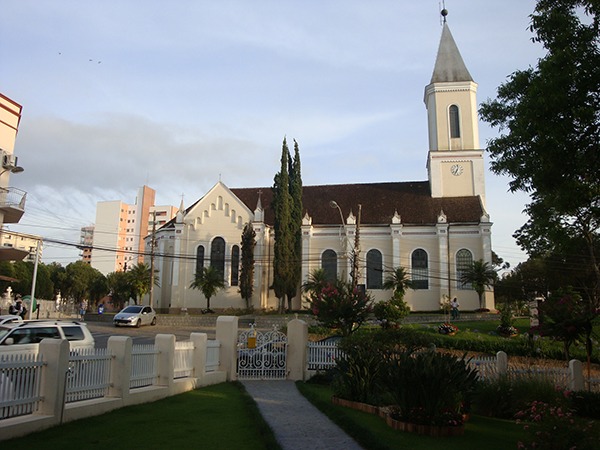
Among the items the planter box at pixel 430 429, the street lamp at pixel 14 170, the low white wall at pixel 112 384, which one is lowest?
the planter box at pixel 430 429

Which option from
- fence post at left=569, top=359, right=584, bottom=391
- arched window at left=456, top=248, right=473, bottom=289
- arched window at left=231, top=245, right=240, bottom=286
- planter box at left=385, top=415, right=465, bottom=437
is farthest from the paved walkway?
arched window at left=231, top=245, right=240, bottom=286

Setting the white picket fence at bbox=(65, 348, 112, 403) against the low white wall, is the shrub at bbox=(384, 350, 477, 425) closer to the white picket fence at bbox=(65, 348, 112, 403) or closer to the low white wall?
the low white wall

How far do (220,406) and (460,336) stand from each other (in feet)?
61.7

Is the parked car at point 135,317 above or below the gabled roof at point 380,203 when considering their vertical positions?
below

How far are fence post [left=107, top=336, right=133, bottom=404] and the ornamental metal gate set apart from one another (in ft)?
21.0

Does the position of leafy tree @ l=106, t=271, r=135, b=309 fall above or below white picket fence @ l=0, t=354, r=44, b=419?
above

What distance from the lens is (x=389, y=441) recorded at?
8.04 metres

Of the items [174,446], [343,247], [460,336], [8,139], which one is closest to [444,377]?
[174,446]

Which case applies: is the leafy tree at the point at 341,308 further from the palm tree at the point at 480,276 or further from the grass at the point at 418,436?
the palm tree at the point at 480,276

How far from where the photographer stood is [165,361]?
12.8 meters

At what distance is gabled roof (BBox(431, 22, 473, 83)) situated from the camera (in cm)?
4996

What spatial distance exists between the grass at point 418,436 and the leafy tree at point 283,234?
106ft

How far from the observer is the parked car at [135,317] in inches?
1377

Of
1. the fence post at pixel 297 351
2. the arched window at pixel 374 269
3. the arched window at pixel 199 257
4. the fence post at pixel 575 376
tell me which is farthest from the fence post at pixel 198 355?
the arched window at pixel 199 257
